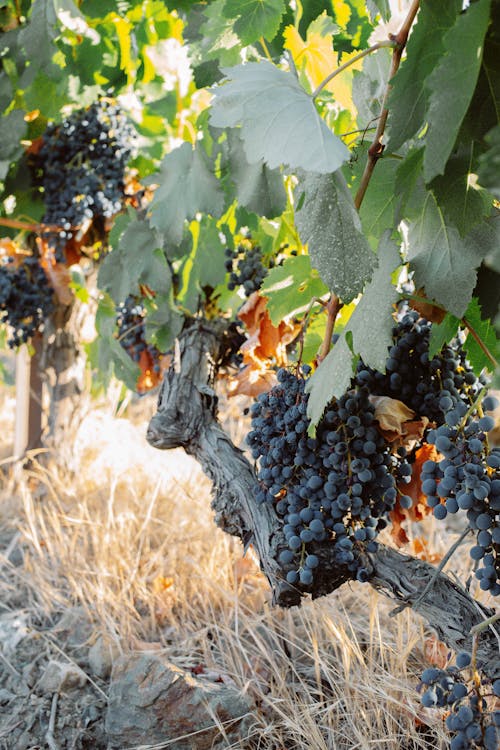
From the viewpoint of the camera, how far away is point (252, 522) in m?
1.19

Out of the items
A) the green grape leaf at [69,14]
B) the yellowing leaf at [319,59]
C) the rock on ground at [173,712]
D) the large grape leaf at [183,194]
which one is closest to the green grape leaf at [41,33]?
the green grape leaf at [69,14]

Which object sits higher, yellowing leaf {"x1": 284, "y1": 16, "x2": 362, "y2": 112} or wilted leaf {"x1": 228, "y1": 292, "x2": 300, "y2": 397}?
yellowing leaf {"x1": 284, "y1": 16, "x2": 362, "y2": 112}

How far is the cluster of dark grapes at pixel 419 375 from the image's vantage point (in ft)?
3.43

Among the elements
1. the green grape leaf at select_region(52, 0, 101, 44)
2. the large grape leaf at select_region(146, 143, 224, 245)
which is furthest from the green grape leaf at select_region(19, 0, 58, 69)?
the large grape leaf at select_region(146, 143, 224, 245)

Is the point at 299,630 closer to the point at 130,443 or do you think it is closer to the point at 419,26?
the point at 419,26

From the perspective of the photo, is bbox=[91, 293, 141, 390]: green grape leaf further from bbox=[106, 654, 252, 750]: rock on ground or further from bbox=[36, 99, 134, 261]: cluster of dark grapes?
bbox=[106, 654, 252, 750]: rock on ground

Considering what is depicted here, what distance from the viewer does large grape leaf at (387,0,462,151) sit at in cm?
71

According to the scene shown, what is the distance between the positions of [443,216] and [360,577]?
504 mm

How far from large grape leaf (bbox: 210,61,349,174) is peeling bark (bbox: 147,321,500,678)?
22.1 inches

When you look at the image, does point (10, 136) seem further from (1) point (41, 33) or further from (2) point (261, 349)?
(2) point (261, 349)

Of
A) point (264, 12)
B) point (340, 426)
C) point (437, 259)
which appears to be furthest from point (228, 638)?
point (264, 12)

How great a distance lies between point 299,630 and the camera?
1.85 meters

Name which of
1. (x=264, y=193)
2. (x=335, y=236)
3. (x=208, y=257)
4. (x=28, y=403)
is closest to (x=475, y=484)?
(x=335, y=236)

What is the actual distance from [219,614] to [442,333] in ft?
4.16
